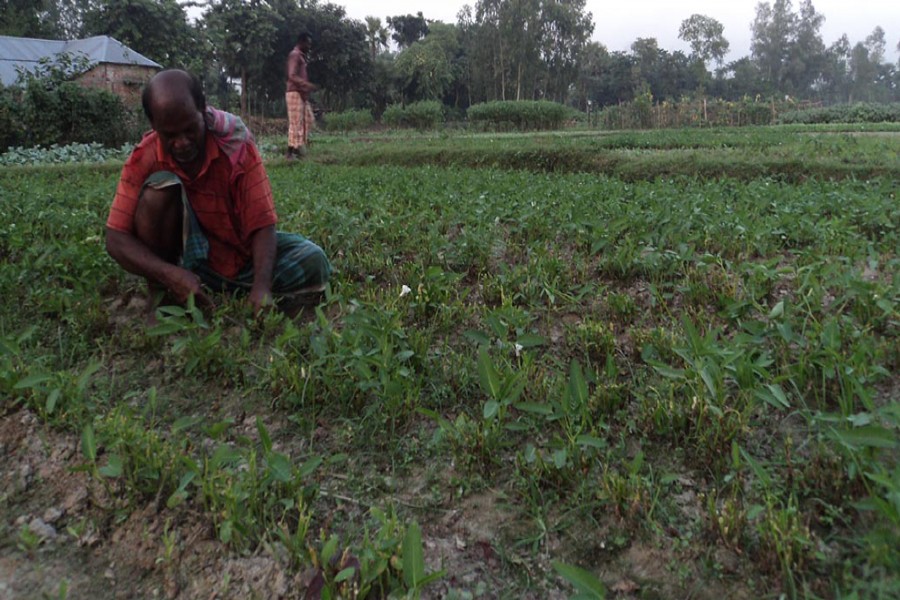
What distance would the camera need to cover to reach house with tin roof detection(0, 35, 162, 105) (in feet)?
67.2

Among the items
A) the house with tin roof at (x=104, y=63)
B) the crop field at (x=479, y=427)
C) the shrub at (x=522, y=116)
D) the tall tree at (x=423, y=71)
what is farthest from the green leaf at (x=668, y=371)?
the tall tree at (x=423, y=71)

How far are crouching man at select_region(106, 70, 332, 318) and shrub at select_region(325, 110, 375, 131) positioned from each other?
2478cm

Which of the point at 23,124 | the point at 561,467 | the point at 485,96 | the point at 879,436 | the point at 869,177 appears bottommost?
the point at 561,467

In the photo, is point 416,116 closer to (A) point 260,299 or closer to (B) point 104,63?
(B) point 104,63

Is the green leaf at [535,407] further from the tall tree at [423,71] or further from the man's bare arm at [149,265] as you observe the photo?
the tall tree at [423,71]

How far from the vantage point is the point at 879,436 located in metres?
1.40

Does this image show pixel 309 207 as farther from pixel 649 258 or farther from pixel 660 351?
pixel 660 351

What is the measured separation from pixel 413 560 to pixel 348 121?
26.9 metres

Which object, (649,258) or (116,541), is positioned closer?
(116,541)

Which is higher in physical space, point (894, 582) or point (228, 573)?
point (894, 582)

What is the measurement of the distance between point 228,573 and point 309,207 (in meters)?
3.33

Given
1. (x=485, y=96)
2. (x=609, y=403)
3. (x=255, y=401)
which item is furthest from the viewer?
(x=485, y=96)

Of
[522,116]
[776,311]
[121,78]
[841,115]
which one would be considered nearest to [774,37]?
[841,115]

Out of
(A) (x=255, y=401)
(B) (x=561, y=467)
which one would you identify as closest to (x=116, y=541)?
(A) (x=255, y=401)
